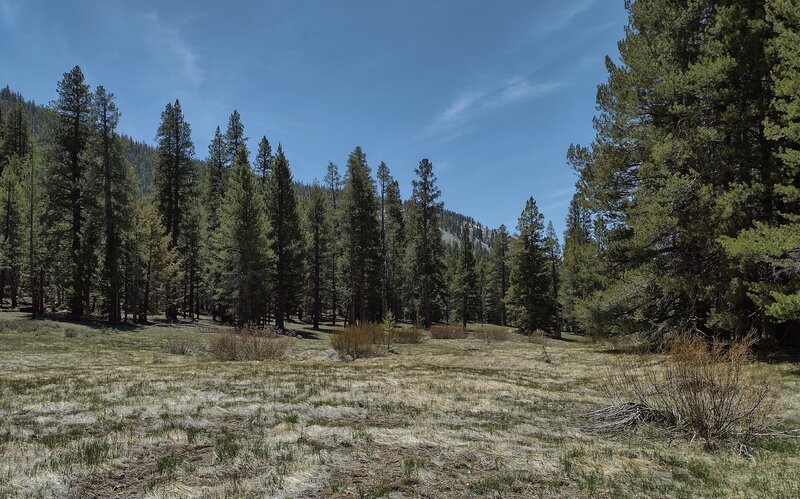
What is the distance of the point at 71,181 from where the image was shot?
31.5 meters

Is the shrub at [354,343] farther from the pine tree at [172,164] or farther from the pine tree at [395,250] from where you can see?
the pine tree at [395,250]

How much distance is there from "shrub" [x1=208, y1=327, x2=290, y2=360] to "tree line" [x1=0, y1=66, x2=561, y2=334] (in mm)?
15055

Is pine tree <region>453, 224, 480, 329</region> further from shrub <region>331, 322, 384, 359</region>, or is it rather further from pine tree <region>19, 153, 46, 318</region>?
pine tree <region>19, 153, 46, 318</region>

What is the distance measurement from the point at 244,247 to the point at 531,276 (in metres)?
27.2

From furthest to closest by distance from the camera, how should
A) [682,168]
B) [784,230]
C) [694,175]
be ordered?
[682,168] → [694,175] → [784,230]

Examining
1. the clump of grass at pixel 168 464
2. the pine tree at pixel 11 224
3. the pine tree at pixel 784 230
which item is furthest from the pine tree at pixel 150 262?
the pine tree at pixel 784 230

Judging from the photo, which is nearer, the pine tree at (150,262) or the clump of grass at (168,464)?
the clump of grass at (168,464)

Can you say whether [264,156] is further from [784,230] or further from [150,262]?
[784,230]

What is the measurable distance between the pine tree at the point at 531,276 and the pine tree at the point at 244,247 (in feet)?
80.4

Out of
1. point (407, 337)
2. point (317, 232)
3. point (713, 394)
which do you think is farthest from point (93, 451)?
point (317, 232)

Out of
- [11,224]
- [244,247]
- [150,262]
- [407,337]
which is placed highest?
[11,224]

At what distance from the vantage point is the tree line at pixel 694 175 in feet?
44.3

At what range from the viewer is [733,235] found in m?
14.4

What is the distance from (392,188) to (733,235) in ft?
133
